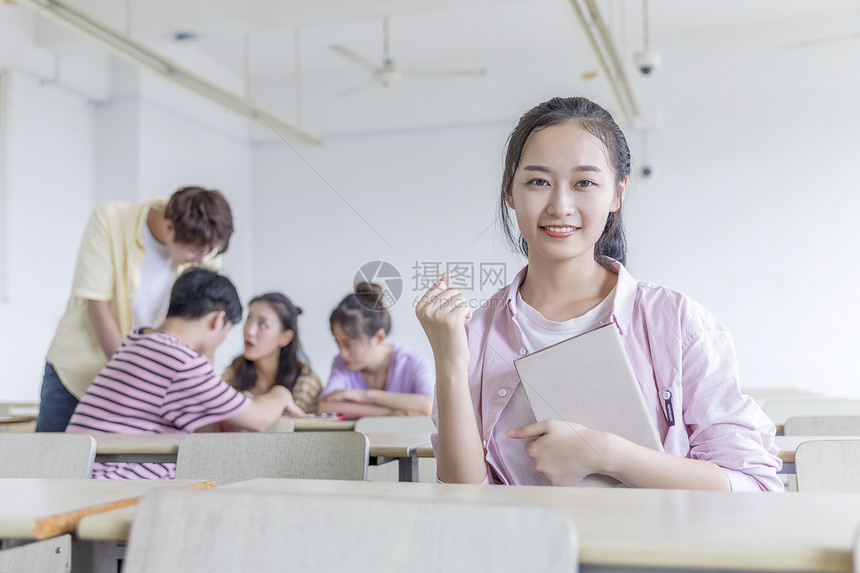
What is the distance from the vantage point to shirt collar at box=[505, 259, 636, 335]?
3.78ft

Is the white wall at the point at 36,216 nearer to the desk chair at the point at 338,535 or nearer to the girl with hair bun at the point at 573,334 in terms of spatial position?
the girl with hair bun at the point at 573,334

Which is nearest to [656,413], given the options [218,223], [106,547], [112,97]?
[106,547]

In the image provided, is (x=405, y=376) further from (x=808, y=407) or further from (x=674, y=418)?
(x=674, y=418)

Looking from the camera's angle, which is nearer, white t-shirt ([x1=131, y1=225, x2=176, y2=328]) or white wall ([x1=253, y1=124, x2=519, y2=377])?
white wall ([x1=253, y1=124, x2=519, y2=377])

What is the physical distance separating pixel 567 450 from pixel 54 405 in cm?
192

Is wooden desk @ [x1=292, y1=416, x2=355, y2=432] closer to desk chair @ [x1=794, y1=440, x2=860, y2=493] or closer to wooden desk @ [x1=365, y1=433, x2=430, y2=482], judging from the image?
wooden desk @ [x1=365, y1=433, x2=430, y2=482]

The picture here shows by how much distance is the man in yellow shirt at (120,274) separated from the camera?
2408 millimetres

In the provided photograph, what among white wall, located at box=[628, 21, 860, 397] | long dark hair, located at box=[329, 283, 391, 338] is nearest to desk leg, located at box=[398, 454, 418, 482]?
long dark hair, located at box=[329, 283, 391, 338]

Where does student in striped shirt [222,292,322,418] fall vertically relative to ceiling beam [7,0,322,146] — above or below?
below

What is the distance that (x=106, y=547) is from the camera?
0.97 metres

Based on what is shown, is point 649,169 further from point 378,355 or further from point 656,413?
point 656,413

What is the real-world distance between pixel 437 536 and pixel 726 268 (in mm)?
5916

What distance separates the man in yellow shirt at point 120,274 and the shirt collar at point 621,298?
1.43 m

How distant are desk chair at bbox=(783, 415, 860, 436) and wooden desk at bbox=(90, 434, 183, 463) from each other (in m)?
1.53
